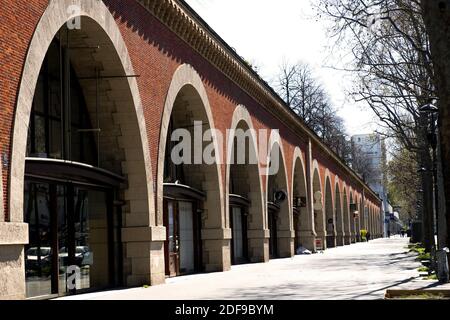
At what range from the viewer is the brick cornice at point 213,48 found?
22.2 meters

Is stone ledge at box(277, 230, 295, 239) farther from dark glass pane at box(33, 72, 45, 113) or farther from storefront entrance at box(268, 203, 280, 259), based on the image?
dark glass pane at box(33, 72, 45, 113)

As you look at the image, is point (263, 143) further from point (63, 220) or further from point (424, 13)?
point (424, 13)

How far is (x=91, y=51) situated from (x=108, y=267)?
6.07m

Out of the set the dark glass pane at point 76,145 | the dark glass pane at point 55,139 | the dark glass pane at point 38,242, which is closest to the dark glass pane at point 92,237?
the dark glass pane at point 76,145

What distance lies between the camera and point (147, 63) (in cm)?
2072

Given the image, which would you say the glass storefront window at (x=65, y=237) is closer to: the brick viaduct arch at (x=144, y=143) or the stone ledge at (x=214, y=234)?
the brick viaduct arch at (x=144, y=143)

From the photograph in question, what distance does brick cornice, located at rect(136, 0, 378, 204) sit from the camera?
22.2m

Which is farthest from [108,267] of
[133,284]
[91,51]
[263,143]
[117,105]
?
[263,143]

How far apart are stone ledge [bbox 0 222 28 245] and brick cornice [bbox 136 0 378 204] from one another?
9328 millimetres

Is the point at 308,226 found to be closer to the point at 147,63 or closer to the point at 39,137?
the point at 147,63

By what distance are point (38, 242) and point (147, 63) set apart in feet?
22.1

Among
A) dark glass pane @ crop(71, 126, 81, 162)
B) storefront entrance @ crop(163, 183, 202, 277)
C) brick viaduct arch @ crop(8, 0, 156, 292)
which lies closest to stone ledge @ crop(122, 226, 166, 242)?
brick viaduct arch @ crop(8, 0, 156, 292)
